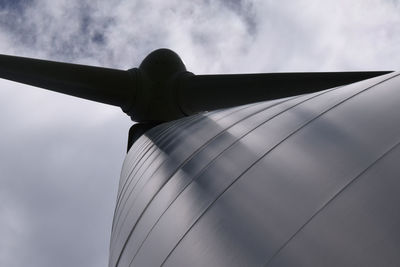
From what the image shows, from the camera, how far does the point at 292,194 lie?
4.66 metres

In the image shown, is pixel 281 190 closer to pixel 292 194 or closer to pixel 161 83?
pixel 292 194

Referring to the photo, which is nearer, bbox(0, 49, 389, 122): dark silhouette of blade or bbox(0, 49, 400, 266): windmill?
bbox(0, 49, 400, 266): windmill

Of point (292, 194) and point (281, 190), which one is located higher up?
point (281, 190)

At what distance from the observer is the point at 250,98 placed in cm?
2008

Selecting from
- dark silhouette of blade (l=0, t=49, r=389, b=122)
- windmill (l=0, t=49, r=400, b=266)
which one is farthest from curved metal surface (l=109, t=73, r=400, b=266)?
dark silhouette of blade (l=0, t=49, r=389, b=122)

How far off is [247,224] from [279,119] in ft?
8.19

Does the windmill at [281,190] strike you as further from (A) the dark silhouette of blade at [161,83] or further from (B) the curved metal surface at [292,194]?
(A) the dark silhouette of blade at [161,83]

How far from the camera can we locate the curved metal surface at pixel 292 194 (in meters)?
3.74

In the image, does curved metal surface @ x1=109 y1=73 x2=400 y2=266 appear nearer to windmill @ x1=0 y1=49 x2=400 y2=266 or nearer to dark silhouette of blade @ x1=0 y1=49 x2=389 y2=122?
windmill @ x1=0 y1=49 x2=400 y2=266

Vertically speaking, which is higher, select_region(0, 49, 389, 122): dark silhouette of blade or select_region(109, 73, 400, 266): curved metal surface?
select_region(0, 49, 389, 122): dark silhouette of blade

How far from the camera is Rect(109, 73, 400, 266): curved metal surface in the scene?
147 inches

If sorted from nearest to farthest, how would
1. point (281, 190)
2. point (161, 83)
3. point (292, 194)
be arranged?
point (292, 194) → point (281, 190) → point (161, 83)

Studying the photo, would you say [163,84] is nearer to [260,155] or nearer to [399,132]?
[260,155]

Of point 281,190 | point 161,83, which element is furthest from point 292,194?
point 161,83
